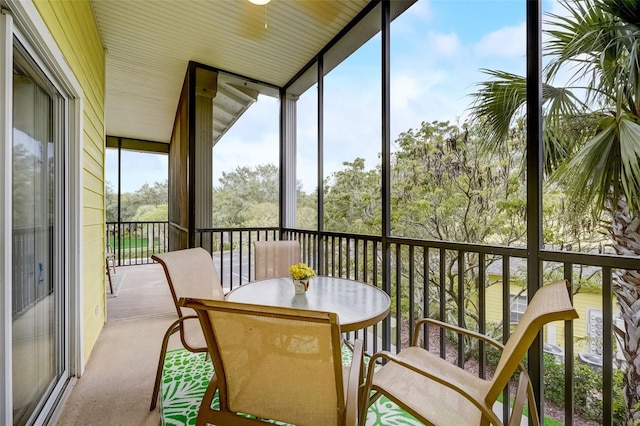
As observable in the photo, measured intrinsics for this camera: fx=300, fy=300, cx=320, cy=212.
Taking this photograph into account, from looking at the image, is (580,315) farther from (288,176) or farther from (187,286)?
(288,176)

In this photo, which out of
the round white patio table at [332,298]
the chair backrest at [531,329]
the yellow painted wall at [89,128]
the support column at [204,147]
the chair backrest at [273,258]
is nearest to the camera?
the chair backrest at [531,329]

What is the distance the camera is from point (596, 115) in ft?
5.92

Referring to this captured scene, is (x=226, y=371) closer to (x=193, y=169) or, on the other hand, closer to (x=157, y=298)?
(x=193, y=169)

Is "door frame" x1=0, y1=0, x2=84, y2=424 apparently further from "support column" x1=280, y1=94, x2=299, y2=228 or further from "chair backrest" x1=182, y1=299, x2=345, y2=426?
"support column" x1=280, y1=94, x2=299, y2=228

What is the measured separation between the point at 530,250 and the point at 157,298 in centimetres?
447

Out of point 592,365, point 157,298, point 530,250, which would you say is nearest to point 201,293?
point 530,250

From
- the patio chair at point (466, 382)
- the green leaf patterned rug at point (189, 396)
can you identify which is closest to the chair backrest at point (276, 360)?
the patio chair at point (466, 382)

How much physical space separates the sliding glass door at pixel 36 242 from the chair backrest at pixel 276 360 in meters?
1.12

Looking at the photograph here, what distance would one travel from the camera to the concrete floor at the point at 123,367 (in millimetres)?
1823

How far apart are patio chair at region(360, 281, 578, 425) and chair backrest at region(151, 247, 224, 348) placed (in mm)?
1124

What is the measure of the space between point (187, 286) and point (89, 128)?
1.95 meters

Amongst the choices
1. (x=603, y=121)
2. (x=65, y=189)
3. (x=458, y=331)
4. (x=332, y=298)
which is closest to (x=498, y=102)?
(x=603, y=121)

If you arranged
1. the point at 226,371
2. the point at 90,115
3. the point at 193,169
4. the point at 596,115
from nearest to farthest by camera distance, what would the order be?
the point at 226,371, the point at 596,115, the point at 90,115, the point at 193,169

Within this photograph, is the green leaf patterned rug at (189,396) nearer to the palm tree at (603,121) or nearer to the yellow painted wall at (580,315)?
the yellow painted wall at (580,315)
